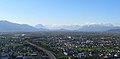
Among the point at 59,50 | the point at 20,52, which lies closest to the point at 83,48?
the point at 59,50

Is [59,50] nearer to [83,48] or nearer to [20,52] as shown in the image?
[83,48]

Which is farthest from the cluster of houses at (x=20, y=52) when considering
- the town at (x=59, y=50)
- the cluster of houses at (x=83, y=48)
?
the cluster of houses at (x=83, y=48)

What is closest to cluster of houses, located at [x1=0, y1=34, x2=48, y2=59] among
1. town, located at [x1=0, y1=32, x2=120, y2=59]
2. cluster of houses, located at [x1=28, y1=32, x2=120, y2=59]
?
town, located at [x1=0, y1=32, x2=120, y2=59]

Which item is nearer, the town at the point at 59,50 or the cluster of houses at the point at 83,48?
the town at the point at 59,50

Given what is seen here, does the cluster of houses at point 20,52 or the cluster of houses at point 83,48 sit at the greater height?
the cluster of houses at point 20,52

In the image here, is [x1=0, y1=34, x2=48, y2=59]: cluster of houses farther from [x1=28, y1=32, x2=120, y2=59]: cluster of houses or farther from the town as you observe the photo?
[x1=28, y1=32, x2=120, y2=59]: cluster of houses

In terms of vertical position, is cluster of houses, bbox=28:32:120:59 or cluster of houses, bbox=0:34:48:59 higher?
cluster of houses, bbox=0:34:48:59

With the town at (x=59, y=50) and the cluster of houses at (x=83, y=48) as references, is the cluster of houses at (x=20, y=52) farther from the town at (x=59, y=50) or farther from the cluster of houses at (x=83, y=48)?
the cluster of houses at (x=83, y=48)

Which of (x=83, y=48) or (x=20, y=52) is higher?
(x=20, y=52)

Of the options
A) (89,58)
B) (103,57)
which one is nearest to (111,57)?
(103,57)

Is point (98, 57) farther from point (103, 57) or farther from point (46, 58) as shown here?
point (46, 58)

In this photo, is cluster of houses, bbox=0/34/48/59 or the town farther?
the town
